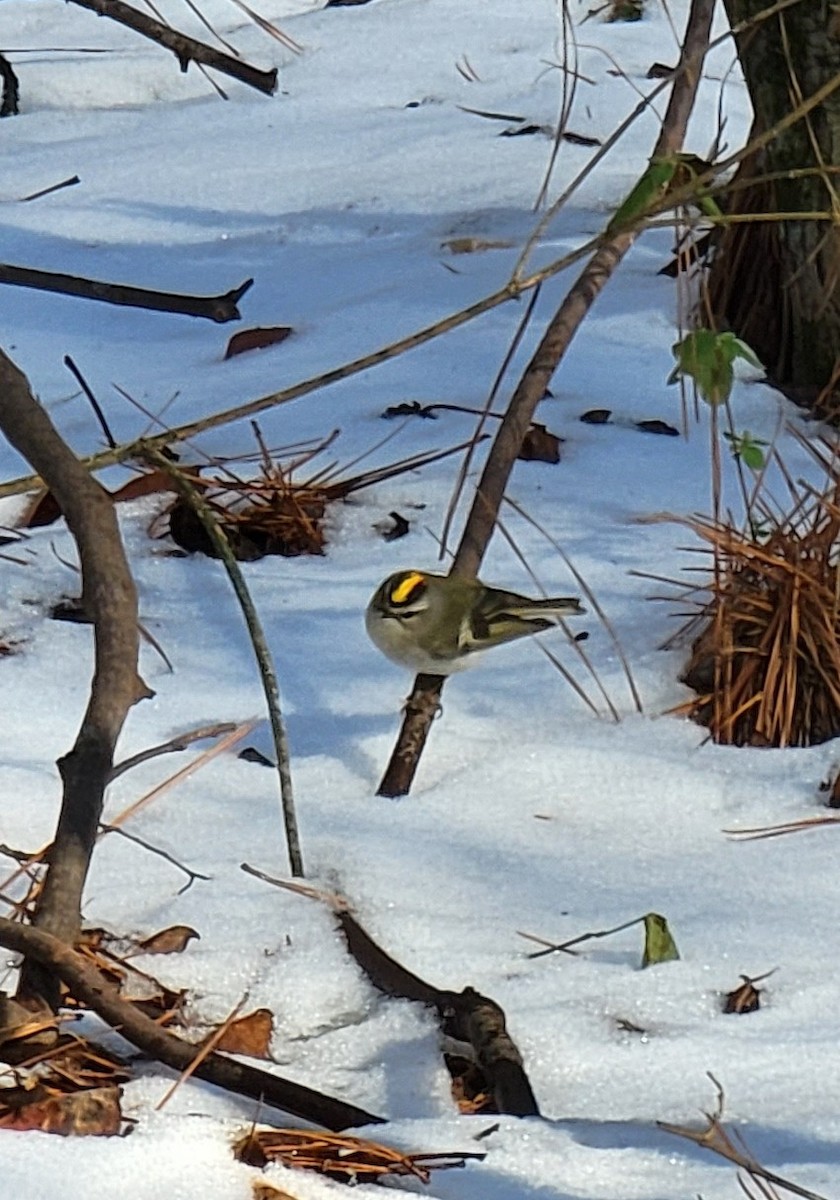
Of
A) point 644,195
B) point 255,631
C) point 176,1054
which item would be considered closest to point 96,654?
point 255,631

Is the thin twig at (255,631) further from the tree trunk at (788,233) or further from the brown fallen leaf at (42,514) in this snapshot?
the tree trunk at (788,233)

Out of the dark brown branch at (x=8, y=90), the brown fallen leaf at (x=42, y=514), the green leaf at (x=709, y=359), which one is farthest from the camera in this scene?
the dark brown branch at (x=8, y=90)

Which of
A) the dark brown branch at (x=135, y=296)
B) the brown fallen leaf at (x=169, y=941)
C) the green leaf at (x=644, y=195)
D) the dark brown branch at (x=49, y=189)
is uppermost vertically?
the green leaf at (x=644, y=195)

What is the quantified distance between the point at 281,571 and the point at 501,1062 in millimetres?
1625

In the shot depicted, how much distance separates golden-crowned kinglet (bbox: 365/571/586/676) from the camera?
2.80 meters

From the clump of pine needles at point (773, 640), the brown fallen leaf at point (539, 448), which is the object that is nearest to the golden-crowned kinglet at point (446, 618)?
the clump of pine needles at point (773, 640)

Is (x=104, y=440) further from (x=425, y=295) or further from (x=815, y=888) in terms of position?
(x=815, y=888)

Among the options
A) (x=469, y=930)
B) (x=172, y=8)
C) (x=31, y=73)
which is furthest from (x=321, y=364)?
(x=172, y=8)

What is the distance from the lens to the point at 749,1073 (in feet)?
6.60

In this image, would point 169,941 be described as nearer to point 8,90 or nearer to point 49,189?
point 49,189

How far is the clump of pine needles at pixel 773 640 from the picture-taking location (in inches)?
115

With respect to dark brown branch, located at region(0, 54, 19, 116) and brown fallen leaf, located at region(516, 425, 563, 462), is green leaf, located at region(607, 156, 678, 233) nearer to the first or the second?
brown fallen leaf, located at region(516, 425, 563, 462)

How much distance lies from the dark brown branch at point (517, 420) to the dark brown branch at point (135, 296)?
1.17 m

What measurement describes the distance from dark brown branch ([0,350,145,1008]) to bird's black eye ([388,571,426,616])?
107 centimetres
